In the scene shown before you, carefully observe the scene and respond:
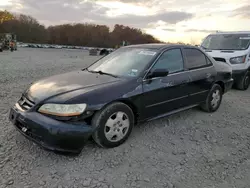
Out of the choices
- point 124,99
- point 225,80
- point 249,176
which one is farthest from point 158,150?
point 225,80

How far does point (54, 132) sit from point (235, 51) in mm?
6888

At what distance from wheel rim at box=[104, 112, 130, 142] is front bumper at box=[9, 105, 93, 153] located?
323 mm

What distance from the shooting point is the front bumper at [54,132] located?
9.17ft

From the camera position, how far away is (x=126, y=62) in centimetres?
404

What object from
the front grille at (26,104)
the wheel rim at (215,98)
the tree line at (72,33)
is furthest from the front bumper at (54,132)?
the tree line at (72,33)

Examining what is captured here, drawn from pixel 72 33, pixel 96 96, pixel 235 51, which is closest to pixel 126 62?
pixel 96 96

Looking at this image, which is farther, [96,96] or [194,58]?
[194,58]

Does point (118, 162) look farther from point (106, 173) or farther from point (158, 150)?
point (158, 150)

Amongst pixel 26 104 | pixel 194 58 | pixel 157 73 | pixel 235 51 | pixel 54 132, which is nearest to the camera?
pixel 54 132

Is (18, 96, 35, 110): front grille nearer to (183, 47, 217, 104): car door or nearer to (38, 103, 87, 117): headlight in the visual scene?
(38, 103, 87, 117): headlight

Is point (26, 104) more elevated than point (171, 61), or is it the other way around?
point (171, 61)

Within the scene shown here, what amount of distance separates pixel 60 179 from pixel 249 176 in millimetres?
2327

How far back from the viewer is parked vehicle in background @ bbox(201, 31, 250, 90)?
7.42 m

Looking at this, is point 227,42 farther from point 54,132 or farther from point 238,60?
point 54,132
